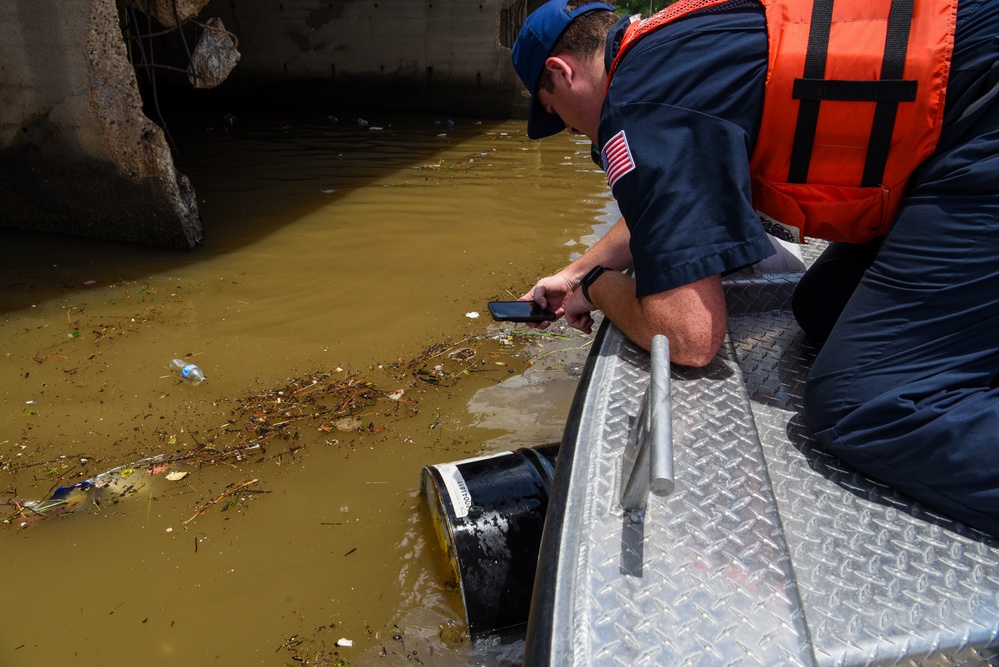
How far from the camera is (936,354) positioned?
165 cm

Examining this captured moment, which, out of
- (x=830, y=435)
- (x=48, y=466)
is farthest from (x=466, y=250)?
(x=830, y=435)

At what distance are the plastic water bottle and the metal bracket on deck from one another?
104 inches

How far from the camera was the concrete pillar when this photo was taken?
14.9ft

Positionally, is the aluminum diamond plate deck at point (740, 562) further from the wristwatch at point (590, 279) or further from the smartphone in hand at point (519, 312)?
the smartphone in hand at point (519, 312)

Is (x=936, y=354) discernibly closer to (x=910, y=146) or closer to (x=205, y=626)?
(x=910, y=146)

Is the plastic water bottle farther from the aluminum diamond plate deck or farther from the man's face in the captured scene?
the aluminum diamond plate deck

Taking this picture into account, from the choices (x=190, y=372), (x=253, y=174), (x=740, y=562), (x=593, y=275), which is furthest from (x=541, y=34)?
(x=253, y=174)

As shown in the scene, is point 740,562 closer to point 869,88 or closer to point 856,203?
point 856,203

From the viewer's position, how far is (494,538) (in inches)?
79.8

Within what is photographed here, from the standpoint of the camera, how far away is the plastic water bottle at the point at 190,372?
342 centimetres

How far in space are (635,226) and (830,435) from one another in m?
0.72

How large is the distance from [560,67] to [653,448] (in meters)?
1.45

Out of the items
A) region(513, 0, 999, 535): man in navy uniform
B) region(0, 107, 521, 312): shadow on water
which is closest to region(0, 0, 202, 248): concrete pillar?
region(0, 107, 521, 312): shadow on water

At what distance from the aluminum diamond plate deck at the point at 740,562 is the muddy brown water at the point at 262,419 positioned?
3.13 feet
